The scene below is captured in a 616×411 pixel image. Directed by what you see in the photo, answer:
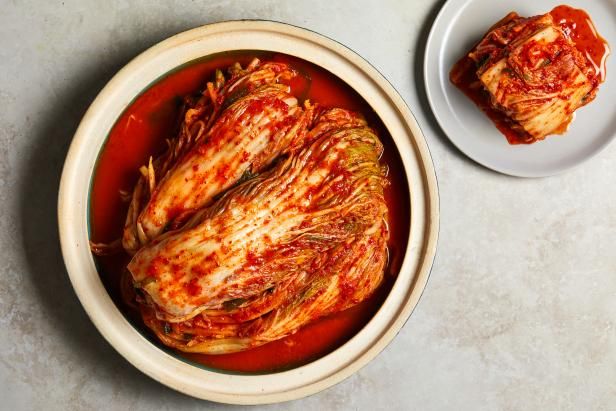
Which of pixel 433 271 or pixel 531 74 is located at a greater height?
pixel 531 74

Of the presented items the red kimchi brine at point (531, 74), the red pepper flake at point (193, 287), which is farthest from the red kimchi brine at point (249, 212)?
the red kimchi brine at point (531, 74)

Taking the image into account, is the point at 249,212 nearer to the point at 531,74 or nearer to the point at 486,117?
the point at 486,117

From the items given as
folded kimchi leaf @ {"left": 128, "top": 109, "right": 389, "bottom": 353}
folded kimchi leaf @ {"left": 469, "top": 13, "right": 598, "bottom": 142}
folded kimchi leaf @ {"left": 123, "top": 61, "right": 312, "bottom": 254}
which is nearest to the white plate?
folded kimchi leaf @ {"left": 469, "top": 13, "right": 598, "bottom": 142}

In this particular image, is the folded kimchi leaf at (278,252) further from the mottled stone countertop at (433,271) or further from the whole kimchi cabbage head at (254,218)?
the mottled stone countertop at (433,271)

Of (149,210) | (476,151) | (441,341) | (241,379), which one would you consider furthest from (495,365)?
(149,210)

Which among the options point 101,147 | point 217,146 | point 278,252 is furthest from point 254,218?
point 101,147

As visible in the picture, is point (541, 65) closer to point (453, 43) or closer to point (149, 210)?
Result: point (453, 43)

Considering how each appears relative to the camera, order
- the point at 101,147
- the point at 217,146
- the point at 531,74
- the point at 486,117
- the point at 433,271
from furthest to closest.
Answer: the point at 433,271
the point at 486,117
the point at 531,74
the point at 101,147
the point at 217,146

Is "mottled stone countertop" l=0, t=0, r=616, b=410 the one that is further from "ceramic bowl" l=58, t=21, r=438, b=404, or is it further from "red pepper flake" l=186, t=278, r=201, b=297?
"red pepper flake" l=186, t=278, r=201, b=297
